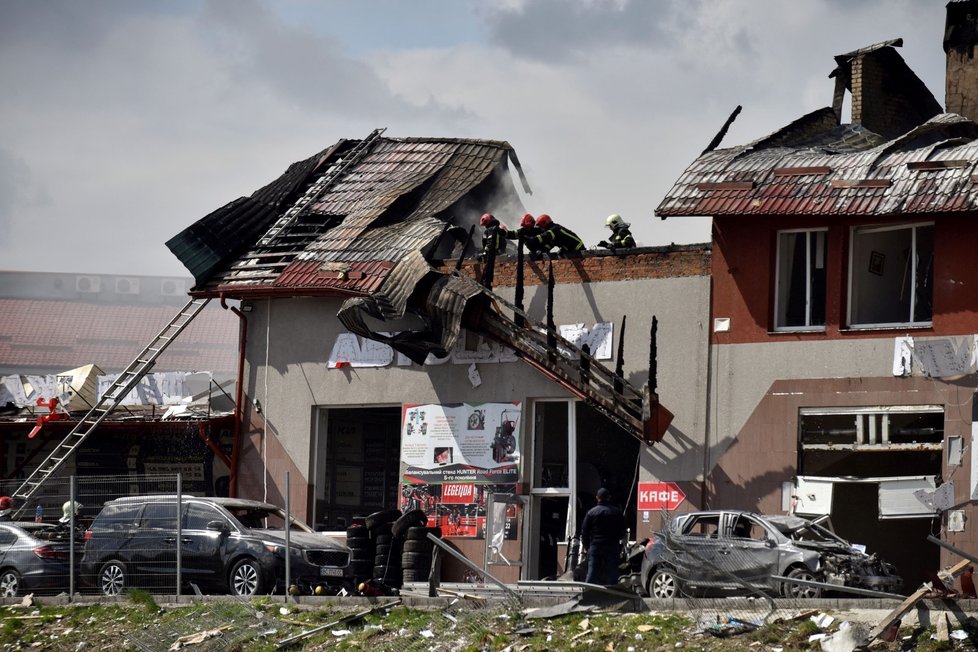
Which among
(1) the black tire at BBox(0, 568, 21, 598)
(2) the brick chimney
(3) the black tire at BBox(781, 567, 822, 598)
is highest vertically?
(2) the brick chimney

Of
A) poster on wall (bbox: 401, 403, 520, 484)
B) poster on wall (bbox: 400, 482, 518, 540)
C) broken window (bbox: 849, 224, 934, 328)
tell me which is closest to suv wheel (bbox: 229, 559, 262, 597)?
poster on wall (bbox: 400, 482, 518, 540)

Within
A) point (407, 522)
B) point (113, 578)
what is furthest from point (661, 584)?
point (113, 578)

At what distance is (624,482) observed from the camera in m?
28.5

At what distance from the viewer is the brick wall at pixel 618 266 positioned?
2500 centimetres

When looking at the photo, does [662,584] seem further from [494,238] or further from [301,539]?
[494,238]

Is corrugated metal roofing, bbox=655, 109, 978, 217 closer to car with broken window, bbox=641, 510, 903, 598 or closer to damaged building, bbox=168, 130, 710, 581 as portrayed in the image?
damaged building, bbox=168, 130, 710, 581

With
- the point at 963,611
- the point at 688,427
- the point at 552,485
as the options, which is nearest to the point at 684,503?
the point at 688,427

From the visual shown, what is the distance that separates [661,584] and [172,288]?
4667 cm

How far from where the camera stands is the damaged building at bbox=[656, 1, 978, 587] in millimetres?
22281

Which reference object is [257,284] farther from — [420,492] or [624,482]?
[624,482]

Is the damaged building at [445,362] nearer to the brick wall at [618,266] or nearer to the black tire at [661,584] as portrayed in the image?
the brick wall at [618,266]

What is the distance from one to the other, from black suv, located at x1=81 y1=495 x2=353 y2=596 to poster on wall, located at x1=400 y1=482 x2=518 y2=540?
139 inches

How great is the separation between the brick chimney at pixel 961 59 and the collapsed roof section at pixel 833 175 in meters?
1.96

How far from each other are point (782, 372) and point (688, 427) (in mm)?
1808
